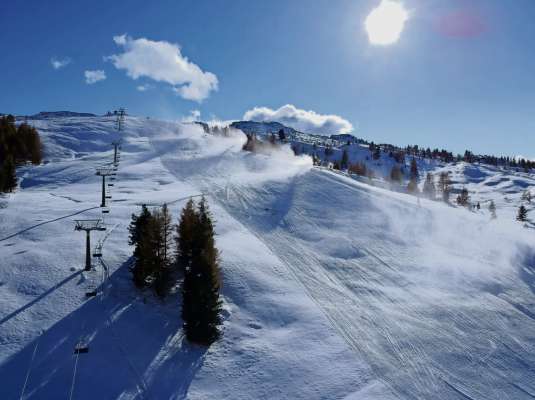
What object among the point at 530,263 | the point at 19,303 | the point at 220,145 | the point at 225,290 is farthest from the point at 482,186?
the point at 19,303

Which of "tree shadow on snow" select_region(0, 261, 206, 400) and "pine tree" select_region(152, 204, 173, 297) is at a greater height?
"pine tree" select_region(152, 204, 173, 297)

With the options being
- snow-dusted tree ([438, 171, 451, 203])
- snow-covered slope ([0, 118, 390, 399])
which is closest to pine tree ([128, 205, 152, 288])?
snow-covered slope ([0, 118, 390, 399])

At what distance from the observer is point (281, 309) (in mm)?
28156

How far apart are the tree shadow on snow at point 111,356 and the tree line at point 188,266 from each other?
53.1 inches

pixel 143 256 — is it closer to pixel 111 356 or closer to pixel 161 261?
pixel 161 261

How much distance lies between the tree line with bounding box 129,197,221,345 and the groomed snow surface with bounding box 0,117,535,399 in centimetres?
119

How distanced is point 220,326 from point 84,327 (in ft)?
27.1

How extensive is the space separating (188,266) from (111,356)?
784cm

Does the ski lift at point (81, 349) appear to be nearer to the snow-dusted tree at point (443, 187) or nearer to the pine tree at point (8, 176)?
the pine tree at point (8, 176)

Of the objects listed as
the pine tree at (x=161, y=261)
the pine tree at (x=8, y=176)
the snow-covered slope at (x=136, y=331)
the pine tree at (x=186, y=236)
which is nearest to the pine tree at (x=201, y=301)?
the snow-covered slope at (x=136, y=331)

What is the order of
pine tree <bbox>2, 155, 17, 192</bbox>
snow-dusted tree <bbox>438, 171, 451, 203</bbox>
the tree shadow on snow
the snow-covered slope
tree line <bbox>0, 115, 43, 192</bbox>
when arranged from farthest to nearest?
1. snow-dusted tree <bbox>438, 171, 451, 203</bbox>
2. tree line <bbox>0, 115, 43, 192</bbox>
3. pine tree <bbox>2, 155, 17, 192</bbox>
4. the snow-covered slope
5. the tree shadow on snow

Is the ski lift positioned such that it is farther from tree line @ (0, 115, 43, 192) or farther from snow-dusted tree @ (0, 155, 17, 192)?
tree line @ (0, 115, 43, 192)

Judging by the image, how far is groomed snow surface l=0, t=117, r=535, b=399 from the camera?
21.0 metres

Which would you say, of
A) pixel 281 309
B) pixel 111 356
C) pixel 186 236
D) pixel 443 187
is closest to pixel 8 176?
pixel 186 236
